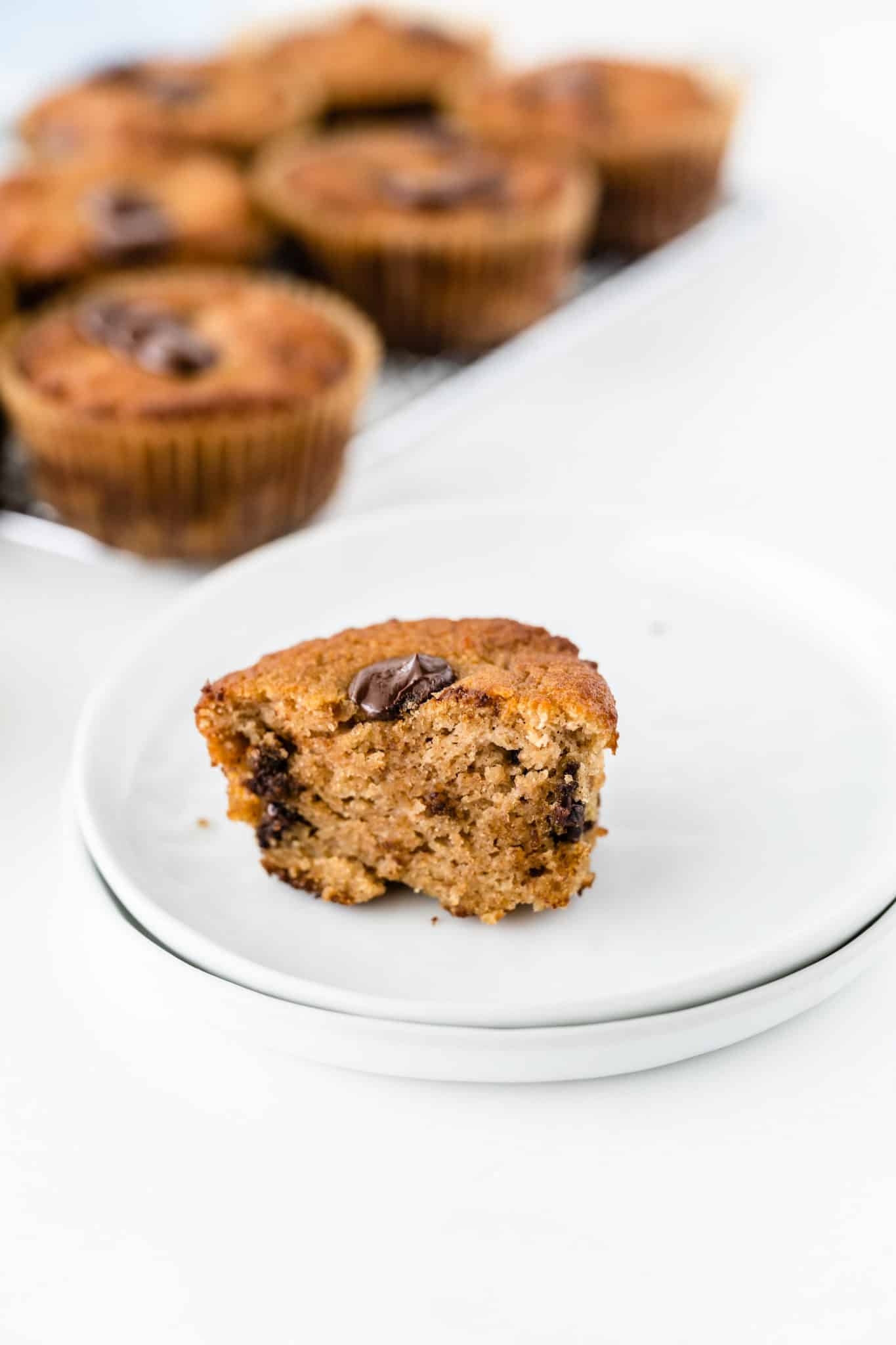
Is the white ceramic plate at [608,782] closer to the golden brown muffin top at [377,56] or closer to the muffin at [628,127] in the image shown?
the muffin at [628,127]

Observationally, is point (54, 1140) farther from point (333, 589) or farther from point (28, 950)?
point (333, 589)

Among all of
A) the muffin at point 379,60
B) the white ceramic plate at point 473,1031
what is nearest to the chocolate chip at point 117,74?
the muffin at point 379,60

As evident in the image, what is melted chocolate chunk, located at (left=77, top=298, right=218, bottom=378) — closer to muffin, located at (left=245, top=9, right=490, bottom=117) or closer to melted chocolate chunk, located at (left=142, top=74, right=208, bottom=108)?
melted chocolate chunk, located at (left=142, top=74, right=208, bottom=108)

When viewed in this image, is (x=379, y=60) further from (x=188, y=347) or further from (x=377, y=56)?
(x=188, y=347)

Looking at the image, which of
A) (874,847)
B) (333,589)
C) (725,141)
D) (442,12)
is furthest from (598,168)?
(874,847)

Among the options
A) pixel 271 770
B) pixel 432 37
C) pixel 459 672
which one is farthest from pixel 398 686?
pixel 432 37
